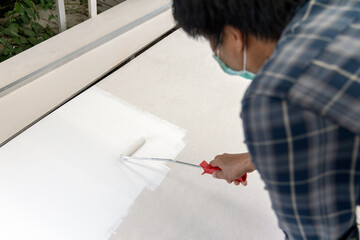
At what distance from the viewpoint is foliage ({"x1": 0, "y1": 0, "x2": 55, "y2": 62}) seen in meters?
1.55

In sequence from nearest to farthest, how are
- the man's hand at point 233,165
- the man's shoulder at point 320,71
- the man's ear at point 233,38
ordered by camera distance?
the man's shoulder at point 320,71 → the man's ear at point 233,38 → the man's hand at point 233,165

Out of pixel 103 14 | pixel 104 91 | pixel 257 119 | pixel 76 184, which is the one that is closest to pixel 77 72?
pixel 104 91

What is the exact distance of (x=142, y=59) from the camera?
5.63ft

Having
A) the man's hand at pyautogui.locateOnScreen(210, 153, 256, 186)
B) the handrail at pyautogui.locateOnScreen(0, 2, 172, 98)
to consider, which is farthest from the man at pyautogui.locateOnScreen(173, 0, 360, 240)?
the handrail at pyautogui.locateOnScreen(0, 2, 172, 98)

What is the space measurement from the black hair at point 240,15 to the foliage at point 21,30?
122cm

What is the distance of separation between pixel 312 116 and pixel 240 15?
0.21 meters

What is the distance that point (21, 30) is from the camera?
1615 mm

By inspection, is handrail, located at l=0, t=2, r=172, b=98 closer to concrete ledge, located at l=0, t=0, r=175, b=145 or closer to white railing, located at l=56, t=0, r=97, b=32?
concrete ledge, located at l=0, t=0, r=175, b=145

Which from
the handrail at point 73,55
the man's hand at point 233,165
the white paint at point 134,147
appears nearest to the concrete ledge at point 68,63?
the handrail at point 73,55

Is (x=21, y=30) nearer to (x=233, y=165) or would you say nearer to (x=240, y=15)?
(x=233, y=165)

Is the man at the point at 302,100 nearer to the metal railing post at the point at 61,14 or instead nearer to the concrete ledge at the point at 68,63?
the concrete ledge at the point at 68,63

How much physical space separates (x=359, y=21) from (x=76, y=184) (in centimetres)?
94

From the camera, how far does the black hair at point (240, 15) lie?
54 centimetres

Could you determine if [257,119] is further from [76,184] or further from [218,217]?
[76,184]
